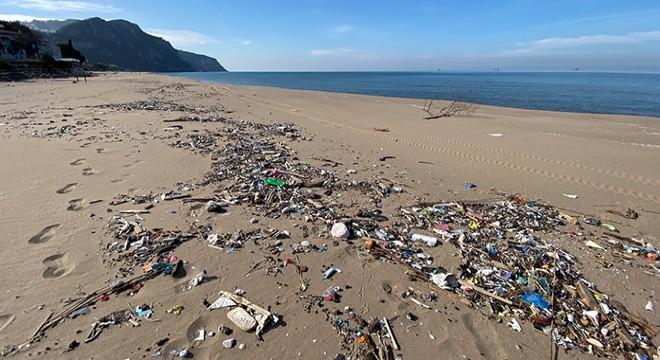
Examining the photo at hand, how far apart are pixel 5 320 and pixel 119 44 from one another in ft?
601

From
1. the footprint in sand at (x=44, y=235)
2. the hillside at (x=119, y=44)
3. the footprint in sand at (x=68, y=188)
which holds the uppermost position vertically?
the hillside at (x=119, y=44)

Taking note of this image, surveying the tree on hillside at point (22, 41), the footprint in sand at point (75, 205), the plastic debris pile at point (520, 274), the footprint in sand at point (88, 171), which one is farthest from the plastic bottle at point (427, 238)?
the tree on hillside at point (22, 41)

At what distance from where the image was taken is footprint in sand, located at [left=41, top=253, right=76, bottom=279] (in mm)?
3363

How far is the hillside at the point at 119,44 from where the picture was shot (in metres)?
126

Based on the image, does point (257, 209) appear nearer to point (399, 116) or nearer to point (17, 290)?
point (17, 290)

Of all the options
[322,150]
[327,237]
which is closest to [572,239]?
[327,237]

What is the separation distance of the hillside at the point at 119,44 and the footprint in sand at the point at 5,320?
146626 millimetres

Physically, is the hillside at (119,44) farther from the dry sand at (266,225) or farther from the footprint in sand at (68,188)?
the footprint in sand at (68,188)

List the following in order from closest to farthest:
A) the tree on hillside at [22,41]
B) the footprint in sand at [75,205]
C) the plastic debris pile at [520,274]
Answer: the plastic debris pile at [520,274] → the footprint in sand at [75,205] → the tree on hillside at [22,41]

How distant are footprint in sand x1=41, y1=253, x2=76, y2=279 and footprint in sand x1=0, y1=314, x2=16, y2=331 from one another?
0.56 meters

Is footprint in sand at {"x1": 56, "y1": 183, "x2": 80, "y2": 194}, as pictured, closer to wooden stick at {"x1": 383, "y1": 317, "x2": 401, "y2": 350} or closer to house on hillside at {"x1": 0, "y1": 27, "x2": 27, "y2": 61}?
wooden stick at {"x1": 383, "y1": 317, "x2": 401, "y2": 350}

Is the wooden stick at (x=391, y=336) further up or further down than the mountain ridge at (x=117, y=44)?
further down

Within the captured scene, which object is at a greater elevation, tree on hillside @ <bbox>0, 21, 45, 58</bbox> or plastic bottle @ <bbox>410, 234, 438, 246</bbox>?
tree on hillside @ <bbox>0, 21, 45, 58</bbox>

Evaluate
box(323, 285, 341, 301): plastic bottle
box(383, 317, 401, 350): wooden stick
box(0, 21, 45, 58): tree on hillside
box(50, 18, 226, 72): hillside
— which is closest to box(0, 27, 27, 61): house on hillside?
box(0, 21, 45, 58): tree on hillside
